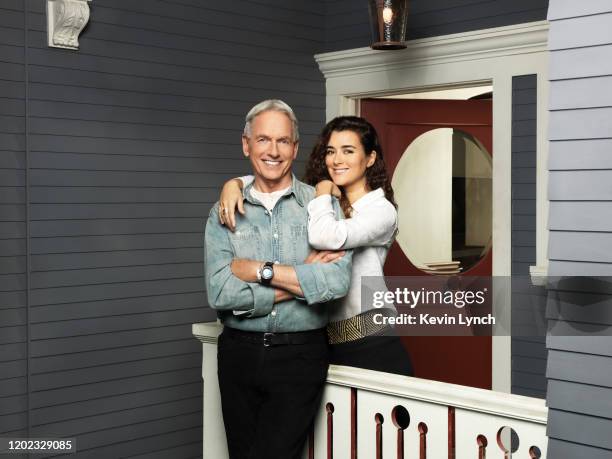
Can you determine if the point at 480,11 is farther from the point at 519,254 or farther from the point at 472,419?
the point at 472,419

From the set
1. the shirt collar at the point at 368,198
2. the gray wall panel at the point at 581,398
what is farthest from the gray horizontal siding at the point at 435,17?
the gray wall panel at the point at 581,398

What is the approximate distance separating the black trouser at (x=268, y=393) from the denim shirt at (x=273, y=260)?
0.25ft

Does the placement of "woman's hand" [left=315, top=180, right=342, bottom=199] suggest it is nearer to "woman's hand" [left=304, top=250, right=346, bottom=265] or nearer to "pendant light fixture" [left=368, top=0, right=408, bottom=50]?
"woman's hand" [left=304, top=250, right=346, bottom=265]

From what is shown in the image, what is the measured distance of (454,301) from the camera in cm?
485

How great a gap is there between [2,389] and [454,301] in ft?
8.00

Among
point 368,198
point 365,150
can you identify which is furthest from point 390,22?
point 368,198

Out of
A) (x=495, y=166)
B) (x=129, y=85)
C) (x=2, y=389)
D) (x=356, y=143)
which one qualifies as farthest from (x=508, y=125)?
(x=2, y=389)

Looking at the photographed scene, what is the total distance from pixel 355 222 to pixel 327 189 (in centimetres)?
16

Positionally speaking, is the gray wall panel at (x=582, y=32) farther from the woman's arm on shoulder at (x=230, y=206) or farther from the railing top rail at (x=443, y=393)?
the woman's arm on shoulder at (x=230, y=206)

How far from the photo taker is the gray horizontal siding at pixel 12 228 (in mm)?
3621

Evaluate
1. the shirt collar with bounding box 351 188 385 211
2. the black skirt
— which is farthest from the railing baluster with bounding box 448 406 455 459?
the shirt collar with bounding box 351 188 385 211

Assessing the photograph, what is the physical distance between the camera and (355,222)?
267 cm

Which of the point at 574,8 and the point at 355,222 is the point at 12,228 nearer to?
the point at 355,222

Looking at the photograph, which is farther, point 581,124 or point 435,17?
point 435,17
